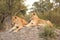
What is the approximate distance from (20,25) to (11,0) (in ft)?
24.6

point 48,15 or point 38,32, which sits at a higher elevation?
point 48,15

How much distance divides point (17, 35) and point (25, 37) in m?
0.50

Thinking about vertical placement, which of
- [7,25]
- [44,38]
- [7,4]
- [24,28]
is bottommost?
[44,38]

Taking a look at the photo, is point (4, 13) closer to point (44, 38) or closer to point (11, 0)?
point (11, 0)

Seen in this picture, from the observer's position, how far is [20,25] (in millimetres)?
14312

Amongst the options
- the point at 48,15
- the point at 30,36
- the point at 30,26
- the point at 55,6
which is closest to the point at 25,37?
the point at 30,36

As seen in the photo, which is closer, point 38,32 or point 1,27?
point 38,32

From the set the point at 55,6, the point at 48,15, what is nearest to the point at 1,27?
the point at 48,15

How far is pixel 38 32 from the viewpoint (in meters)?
13.4

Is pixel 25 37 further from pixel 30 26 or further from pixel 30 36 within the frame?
pixel 30 26

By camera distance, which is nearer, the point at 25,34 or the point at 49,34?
the point at 49,34

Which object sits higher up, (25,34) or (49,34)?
(25,34)

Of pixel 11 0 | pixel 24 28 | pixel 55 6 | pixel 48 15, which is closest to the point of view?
pixel 24 28

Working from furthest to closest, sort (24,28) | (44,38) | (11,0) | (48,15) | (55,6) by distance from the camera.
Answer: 1. (55,6)
2. (48,15)
3. (11,0)
4. (24,28)
5. (44,38)
